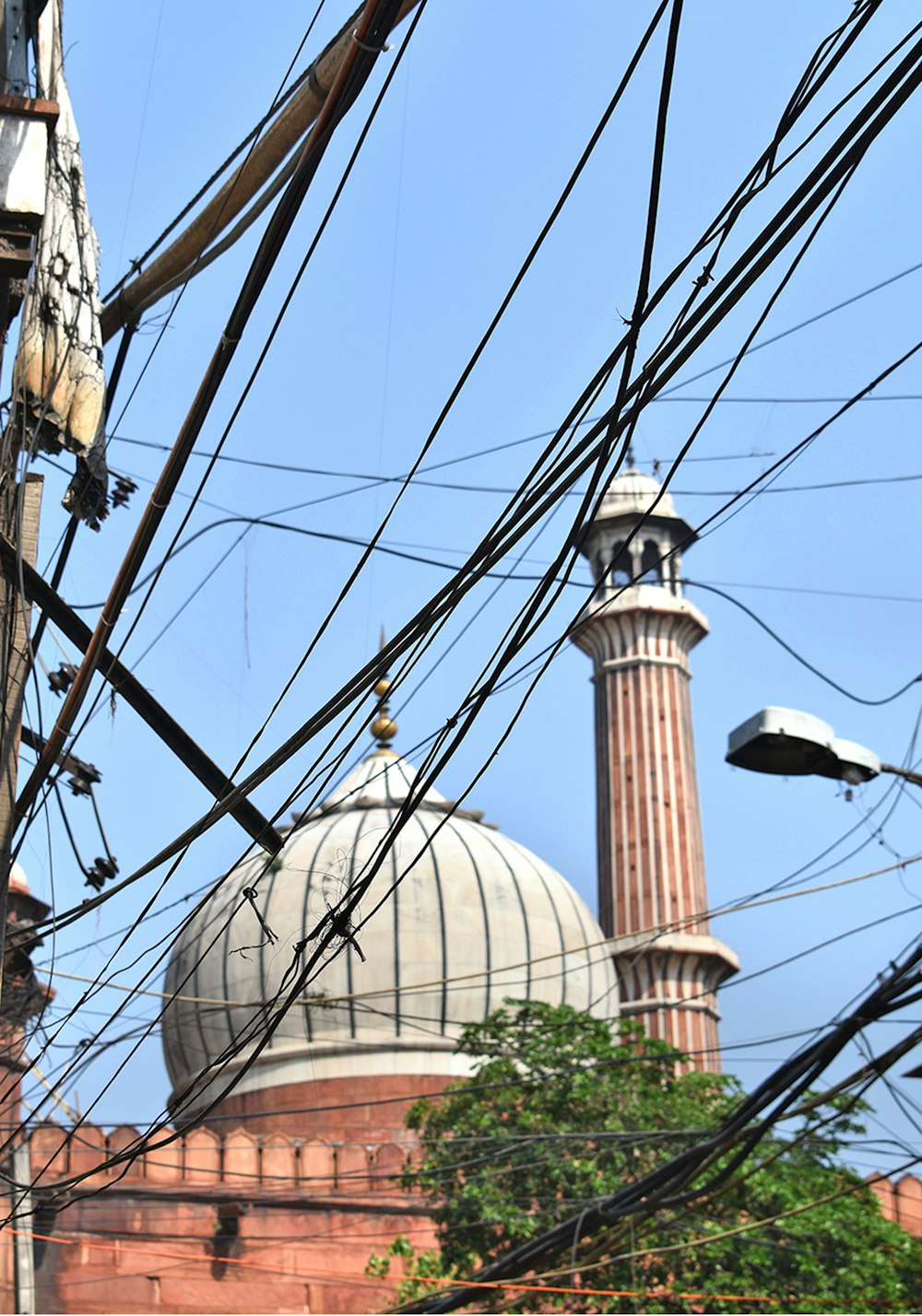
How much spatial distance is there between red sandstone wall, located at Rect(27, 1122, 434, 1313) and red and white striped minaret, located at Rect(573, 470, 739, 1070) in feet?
29.7

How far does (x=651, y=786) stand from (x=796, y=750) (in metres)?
21.2

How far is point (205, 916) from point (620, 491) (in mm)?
11669

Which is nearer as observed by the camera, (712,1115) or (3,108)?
(3,108)

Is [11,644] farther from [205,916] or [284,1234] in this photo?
[205,916]

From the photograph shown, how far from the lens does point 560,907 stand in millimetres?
22422

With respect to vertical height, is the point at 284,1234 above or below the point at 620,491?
below

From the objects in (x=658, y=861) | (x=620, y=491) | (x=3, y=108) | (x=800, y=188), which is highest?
(x=620, y=491)

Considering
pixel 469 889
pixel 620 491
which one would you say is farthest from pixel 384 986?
pixel 620 491

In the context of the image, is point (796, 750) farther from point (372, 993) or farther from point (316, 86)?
point (372, 993)

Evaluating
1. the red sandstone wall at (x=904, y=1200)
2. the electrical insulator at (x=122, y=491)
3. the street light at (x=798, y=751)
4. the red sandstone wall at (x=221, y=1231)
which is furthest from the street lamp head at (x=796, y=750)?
the red sandstone wall at (x=904, y=1200)

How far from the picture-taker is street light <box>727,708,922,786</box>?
23.0 ft

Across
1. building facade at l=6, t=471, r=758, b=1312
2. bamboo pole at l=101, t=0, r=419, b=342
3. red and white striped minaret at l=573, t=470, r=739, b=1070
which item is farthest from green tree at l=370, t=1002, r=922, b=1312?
red and white striped minaret at l=573, t=470, r=739, b=1070

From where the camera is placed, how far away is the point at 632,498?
29.9 meters

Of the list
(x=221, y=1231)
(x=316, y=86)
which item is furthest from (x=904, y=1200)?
(x=316, y=86)
